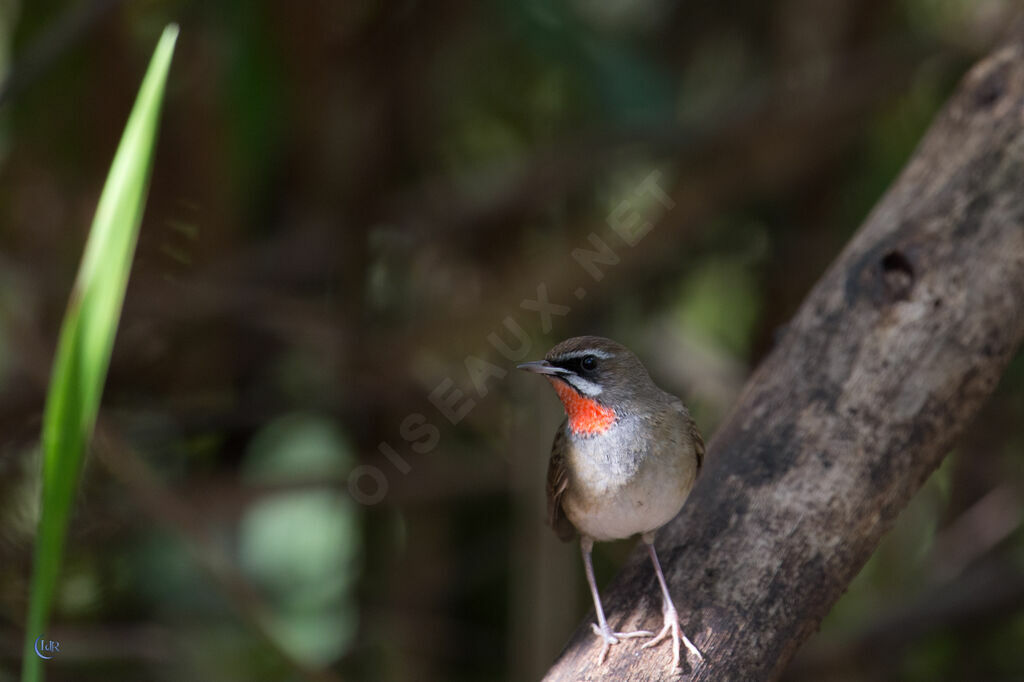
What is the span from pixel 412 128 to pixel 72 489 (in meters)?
3.81

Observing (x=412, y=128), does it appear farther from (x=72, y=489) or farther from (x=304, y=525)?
(x=72, y=489)

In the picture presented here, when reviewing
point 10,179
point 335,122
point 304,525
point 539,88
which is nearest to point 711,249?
point 539,88

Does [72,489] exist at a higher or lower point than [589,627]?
higher

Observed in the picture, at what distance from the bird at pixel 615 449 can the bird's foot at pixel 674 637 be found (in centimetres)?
5

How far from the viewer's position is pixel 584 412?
123 inches

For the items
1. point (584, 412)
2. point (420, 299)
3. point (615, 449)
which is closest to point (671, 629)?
point (615, 449)

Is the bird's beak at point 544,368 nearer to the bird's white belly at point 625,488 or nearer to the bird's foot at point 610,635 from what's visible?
the bird's white belly at point 625,488

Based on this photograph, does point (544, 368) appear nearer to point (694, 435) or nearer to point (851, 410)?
point (694, 435)

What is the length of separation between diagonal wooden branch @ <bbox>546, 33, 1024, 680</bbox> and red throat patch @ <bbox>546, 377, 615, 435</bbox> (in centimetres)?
39

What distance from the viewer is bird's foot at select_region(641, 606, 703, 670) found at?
2.72 m

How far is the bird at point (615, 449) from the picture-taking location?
9.64 ft

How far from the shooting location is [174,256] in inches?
214

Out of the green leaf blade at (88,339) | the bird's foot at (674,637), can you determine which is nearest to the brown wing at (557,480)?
the bird's foot at (674,637)

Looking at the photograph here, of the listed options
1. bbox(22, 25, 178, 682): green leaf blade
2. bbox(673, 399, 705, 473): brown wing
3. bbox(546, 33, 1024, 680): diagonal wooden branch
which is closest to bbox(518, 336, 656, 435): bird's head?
bbox(673, 399, 705, 473): brown wing
